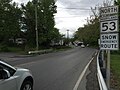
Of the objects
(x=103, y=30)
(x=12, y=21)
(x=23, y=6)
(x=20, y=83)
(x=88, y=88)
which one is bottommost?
(x=88, y=88)

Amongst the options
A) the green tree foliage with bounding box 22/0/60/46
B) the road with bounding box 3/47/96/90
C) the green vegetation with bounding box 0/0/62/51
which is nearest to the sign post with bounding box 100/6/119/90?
the road with bounding box 3/47/96/90

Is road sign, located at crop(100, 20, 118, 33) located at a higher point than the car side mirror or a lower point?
higher

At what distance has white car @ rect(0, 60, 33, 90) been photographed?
641 cm

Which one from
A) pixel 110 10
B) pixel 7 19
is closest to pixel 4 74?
pixel 110 10

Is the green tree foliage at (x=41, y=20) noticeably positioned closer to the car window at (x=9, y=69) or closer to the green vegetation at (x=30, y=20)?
the green vegetation at (x=30, y=20)

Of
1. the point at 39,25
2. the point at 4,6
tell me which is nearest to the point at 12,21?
the point at 4,6

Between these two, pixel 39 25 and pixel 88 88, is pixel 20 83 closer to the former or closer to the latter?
pixel 88 88

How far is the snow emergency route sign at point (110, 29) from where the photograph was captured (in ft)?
27.7

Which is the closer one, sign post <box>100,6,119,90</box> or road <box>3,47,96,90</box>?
sign post <box>100,6,119,90</box>

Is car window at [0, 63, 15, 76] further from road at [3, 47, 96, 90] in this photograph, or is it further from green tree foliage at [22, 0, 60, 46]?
green tree foliage at [22, 0, 60, 46]

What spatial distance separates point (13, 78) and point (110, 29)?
3.68 metres

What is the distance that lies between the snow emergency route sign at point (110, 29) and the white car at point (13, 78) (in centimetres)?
282

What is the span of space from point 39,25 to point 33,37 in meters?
5.73

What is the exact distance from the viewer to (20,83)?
24.0 feet
